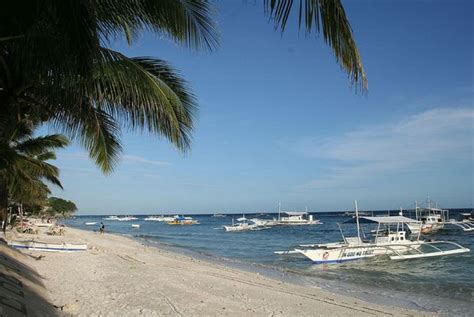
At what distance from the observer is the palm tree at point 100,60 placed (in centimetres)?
278

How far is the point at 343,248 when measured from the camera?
24000 mm

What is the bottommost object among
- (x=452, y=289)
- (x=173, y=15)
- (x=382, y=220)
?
(x=452, y=289)

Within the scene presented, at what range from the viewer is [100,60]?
5004mm

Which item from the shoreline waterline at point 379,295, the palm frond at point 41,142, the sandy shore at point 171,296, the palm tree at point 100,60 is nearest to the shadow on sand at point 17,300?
the sandy shore at point 171,296

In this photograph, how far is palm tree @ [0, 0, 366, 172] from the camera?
2779mm

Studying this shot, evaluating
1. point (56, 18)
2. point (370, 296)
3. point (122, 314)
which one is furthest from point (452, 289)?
point (56, 18)

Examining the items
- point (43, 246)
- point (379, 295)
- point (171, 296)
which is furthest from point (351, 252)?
point (171, 296)

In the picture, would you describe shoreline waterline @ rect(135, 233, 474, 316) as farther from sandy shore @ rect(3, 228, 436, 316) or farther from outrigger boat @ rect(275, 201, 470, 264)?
outrigger boat @ rect(275, 201, 470, 264)

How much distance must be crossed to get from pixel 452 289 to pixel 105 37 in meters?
17.1

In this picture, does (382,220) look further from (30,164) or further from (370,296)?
(30,164)

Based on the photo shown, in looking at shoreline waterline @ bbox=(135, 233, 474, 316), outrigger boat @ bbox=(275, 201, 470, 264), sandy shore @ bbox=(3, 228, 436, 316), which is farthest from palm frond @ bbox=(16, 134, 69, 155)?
outrigger boat @ bbox=(275, 201, 470, 264)

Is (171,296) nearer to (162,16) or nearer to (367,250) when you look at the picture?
(162,16)

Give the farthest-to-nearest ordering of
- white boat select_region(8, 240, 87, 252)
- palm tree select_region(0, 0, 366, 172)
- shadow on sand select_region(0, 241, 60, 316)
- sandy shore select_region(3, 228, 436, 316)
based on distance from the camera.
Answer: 1. white boat select_region(8, 240, 87, 252)
2. sandy shore select_region(3, 228, 436, 316)
3. shadow on sand select_region(0, 241, 60, 316)
4. palm tree select_region(0, 0, 366, 172)

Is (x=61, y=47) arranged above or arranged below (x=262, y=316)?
above
